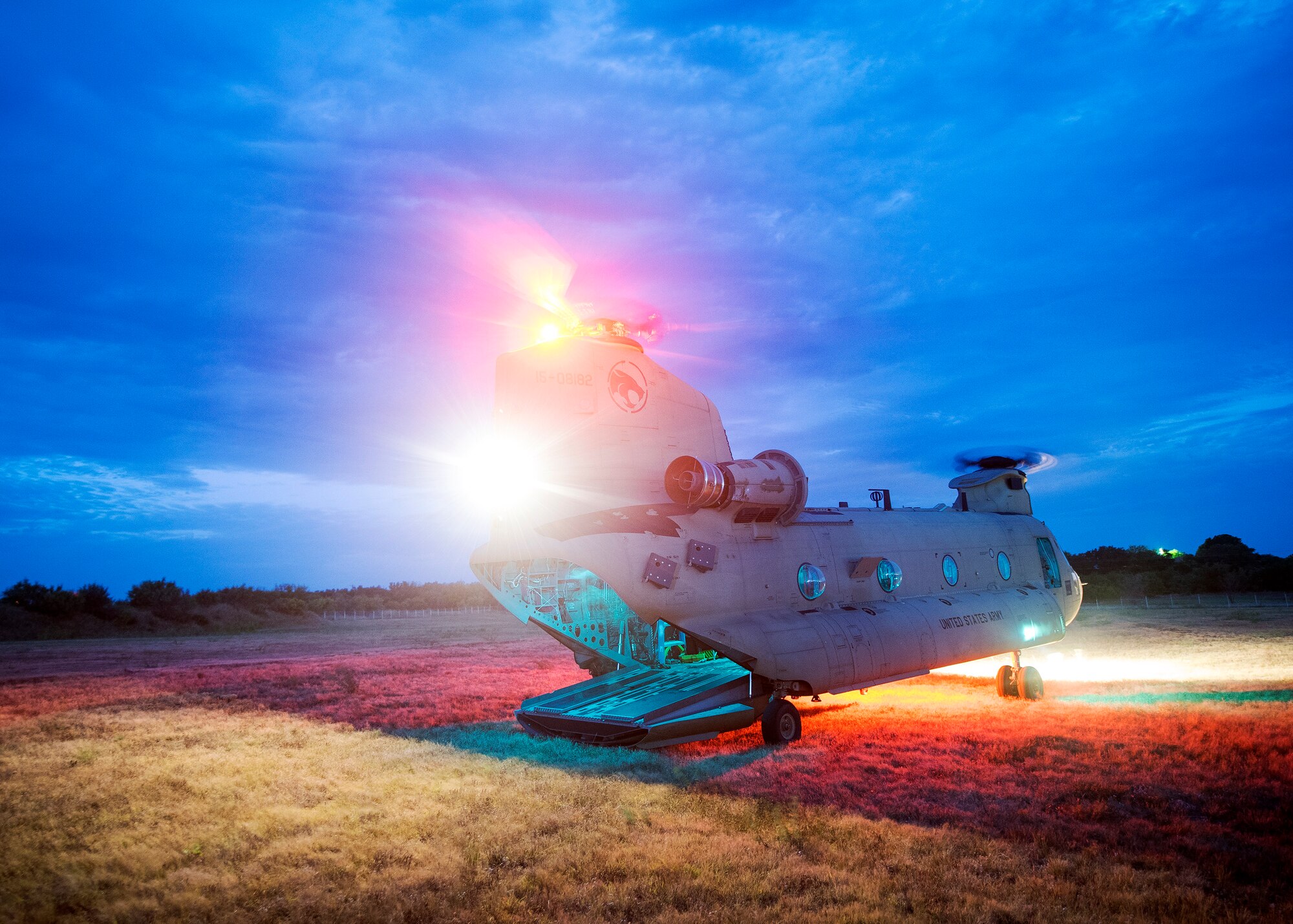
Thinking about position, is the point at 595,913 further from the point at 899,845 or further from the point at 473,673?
the point at 473,673

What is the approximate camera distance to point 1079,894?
5512 millimetres

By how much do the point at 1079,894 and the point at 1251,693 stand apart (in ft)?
40.0

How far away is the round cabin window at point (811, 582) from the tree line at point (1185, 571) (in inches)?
1846

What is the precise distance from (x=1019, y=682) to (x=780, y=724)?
7732mm

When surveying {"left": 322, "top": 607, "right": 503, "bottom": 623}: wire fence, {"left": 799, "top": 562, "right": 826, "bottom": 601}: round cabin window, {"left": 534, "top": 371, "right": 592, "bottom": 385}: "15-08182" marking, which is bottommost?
{"left": 322, "top": 607, "right": 503, "bottom": 623}: wire fence

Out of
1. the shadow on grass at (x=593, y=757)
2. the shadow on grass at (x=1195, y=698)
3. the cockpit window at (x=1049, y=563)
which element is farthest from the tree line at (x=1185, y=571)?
the shadow on grass at (x=593, y=757)

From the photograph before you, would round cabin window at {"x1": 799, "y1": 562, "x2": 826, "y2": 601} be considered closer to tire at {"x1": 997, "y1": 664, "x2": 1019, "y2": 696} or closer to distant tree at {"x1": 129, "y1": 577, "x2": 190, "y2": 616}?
tire at {"x1": 997, "y1": 664, "x2": 1019, "y2": 696}

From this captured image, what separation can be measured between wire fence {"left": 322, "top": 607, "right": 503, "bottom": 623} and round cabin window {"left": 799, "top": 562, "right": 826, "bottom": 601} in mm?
51102

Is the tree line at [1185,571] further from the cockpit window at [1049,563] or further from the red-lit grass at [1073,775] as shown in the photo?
the red-lit grass at [1073,775]

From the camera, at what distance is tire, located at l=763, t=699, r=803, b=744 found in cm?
1124

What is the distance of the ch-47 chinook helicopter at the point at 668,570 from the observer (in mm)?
11203

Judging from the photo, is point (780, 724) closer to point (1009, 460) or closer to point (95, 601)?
point (1009, 460)

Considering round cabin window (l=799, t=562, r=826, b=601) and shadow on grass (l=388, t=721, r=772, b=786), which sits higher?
round cabin window (l=799, t=562, r=826, b=601)

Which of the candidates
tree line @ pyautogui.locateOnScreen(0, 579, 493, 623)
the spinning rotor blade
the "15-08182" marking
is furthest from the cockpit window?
tree line @ pyautogui.locateOnScreen(0, 579, 493, 623)
